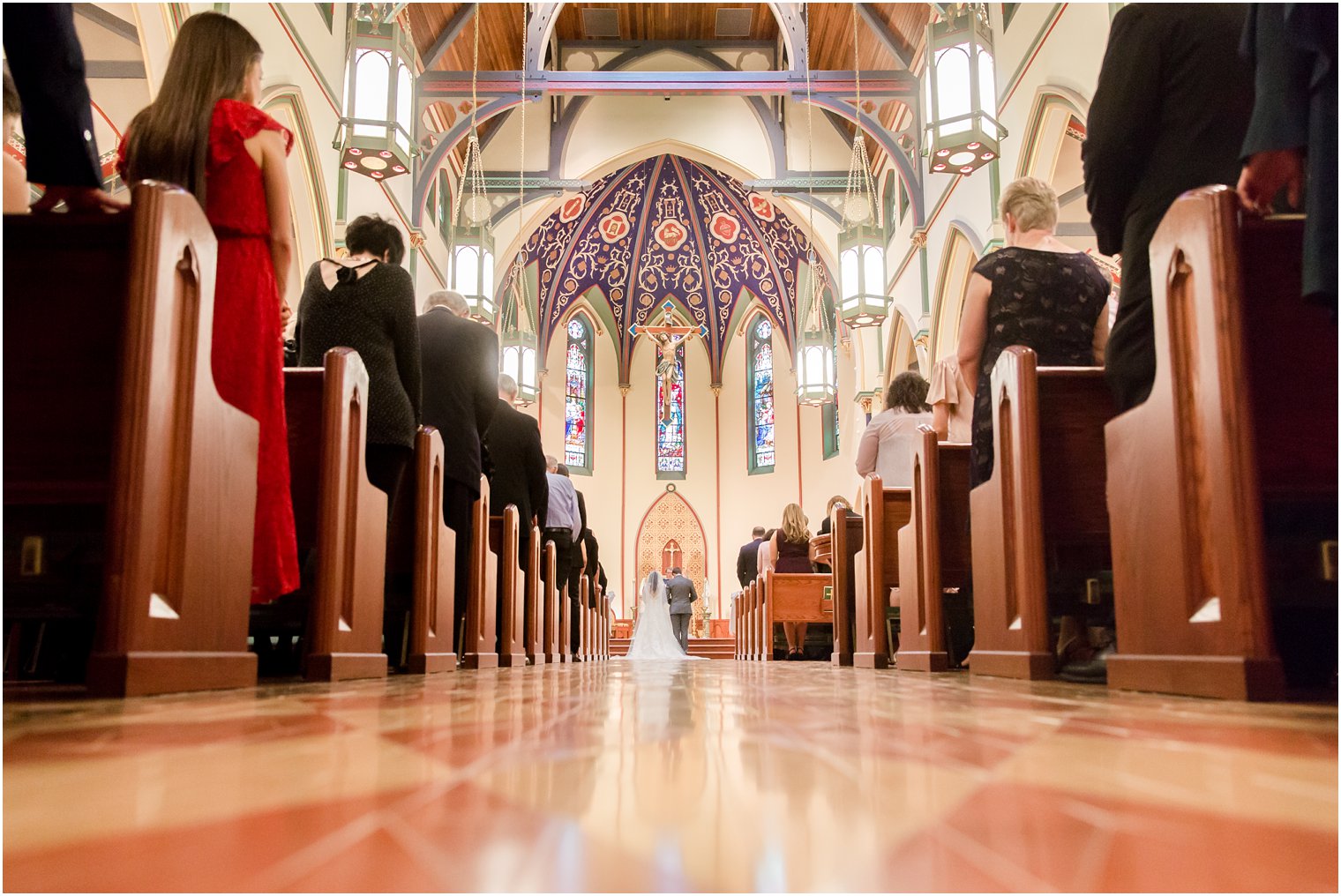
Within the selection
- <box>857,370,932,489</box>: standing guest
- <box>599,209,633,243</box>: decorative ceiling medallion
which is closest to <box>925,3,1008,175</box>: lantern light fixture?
<box>857,370,932,489</box>: standing guest

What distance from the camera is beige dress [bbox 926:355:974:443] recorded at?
4027 mm

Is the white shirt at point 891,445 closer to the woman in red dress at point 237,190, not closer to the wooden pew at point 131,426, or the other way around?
the woman in red dress at point 237,190

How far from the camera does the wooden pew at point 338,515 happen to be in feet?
7.06

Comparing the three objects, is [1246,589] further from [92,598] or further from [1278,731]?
[92,598]

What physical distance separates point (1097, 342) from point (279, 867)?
278 centimetres

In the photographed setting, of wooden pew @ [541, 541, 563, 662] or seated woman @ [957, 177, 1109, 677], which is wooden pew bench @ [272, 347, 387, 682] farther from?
wooden pew @ [541, 541, 563, 662]

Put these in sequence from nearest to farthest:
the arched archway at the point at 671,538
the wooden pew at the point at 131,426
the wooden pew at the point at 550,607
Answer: the wooden pew at the point at 131,426 < the wooden pew at the point at 550,607 < the arched archway at the point at 671,538

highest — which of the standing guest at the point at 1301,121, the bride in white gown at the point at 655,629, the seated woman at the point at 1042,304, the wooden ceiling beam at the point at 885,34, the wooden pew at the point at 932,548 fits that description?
the wooden ceiling beam at the point at 885,34

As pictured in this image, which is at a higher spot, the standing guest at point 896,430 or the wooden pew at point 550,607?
the standing guest at point 896,430

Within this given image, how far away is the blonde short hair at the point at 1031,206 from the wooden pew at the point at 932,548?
2.16 feet

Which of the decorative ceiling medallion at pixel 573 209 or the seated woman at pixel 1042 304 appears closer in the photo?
the seated woman at pixel 1042 304

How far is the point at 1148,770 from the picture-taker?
0.65 metres

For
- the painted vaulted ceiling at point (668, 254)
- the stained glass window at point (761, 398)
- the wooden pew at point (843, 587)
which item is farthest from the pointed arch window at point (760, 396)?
the wooden pew at point (843, 587)

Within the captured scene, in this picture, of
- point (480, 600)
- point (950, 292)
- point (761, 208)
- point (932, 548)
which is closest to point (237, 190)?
point (480, 600)
